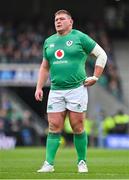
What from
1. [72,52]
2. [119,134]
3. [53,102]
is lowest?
[119,134]

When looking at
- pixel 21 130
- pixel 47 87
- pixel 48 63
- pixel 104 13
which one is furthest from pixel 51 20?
pixel 48 63

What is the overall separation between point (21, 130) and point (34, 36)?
6730 millimetres

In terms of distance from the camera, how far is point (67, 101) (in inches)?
473

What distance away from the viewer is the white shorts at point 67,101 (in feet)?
39.3

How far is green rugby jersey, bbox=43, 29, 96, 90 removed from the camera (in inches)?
471

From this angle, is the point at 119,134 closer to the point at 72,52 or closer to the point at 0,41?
the point at 0,41

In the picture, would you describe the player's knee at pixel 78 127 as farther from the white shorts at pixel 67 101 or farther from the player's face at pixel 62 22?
the player's face at pixel 62 22

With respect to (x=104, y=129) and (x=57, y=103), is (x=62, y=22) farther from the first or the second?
(x=104, y=129)

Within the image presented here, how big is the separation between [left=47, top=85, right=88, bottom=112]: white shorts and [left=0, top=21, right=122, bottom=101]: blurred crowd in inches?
828

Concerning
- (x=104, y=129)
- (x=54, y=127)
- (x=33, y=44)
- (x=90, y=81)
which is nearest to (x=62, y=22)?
(x=90, y=81)

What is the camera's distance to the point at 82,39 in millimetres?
12047

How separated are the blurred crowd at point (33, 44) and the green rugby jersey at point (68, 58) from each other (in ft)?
68.8

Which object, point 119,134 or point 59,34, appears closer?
point 59,34

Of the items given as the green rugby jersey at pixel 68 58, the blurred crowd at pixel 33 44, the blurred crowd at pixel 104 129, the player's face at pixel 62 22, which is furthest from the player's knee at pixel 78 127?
the blurred crowd at pixel 33 44
